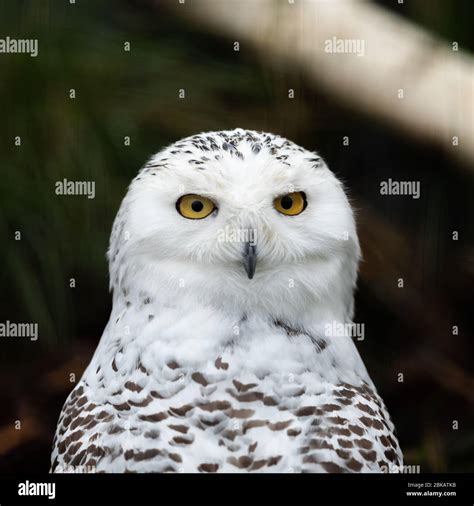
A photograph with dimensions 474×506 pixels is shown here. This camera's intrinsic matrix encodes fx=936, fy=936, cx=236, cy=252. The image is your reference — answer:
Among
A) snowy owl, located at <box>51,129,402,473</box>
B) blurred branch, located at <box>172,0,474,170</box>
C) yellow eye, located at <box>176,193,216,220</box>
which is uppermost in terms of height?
blurred branch, located at <box>172,0,474,170</box>

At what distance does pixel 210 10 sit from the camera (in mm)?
2396

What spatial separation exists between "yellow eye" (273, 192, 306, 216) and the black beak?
4.3 inches

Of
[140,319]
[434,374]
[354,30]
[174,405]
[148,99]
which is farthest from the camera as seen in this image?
[434,374]

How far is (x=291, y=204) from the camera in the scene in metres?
1.85

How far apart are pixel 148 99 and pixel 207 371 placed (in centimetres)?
94

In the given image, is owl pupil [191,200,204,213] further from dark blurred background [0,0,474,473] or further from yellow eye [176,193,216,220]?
dark blurred background [0,0,474,473]

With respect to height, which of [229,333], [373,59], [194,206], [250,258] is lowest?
[229,333]

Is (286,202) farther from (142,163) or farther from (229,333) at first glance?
(142,163)

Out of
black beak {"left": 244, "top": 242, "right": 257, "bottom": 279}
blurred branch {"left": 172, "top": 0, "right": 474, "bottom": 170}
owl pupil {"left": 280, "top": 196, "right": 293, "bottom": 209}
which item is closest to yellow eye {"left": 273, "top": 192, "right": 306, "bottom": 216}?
owl pupil {"left": 280, "top": 196, "right": 293, "bottom": 209}

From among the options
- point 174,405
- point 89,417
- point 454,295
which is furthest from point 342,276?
point 454,295

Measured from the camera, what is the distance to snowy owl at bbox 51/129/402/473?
1717 mm

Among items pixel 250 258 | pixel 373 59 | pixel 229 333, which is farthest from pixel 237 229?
pixel 373 59

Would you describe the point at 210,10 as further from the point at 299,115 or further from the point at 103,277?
the point at 103,277

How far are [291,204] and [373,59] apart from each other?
0.62 meters
